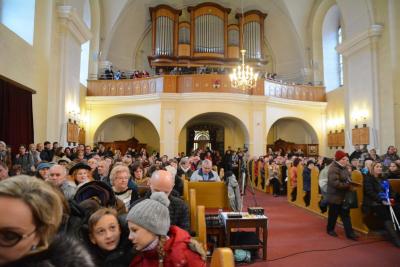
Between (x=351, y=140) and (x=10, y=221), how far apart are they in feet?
47.1

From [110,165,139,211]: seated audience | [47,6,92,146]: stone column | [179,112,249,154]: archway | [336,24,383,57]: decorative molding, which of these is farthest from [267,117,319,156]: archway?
[110,165,139,211]: seated audience

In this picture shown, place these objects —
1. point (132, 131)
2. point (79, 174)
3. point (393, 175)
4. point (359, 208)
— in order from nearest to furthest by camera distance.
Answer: point (79, 174) → point (359, 208) → point (393, 175) → point (132, 131)

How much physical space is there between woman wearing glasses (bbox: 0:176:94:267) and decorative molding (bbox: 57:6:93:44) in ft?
38.1

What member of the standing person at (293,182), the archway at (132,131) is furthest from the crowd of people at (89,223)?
the archway at (132,131)

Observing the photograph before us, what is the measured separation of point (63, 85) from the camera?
1162cm

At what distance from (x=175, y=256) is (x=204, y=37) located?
17.5 m

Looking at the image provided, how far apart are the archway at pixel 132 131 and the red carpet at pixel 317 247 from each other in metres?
12.8

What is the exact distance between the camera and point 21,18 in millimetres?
10016

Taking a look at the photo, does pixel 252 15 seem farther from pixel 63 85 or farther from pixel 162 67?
pixel 63 85

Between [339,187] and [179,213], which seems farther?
[339,187]

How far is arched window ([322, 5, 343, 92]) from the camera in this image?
17.5m

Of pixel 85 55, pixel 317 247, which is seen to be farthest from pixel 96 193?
pixel 85 55

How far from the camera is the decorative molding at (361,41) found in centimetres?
1221

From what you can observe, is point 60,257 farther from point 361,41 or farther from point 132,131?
point 132,131
